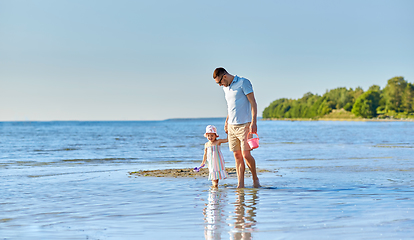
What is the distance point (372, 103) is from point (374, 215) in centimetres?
13503

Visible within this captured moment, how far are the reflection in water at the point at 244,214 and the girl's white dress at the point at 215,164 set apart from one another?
0.72 meters

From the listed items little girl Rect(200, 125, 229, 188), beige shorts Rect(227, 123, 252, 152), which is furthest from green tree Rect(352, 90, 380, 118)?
beige shorts Rect(227, 123, 252, 152)

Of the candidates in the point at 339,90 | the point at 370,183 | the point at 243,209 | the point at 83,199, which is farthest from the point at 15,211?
the point at 339,90

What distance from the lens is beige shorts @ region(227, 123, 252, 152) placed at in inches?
287

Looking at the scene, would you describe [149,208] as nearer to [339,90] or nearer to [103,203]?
[103,203]

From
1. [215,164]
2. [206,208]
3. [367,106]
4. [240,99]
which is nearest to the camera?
[206,208]

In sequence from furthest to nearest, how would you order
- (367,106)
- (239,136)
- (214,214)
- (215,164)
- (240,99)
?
(367,106)
(215,164)
(239,136)
(240,99)
(214,214)

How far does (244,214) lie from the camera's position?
5.18 meters

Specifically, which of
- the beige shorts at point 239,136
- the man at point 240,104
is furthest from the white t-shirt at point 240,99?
the beige shorts at point 239,136

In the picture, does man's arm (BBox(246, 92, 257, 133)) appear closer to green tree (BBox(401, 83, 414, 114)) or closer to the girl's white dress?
the girl's white dress

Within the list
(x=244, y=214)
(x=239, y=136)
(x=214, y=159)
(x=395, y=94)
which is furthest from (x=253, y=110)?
(x=395, y=94)

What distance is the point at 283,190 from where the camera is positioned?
721 cm

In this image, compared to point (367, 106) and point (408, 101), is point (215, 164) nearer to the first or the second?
point (408, 101)

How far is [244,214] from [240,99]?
2575mm
